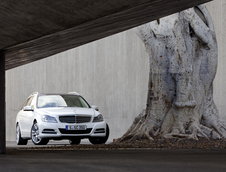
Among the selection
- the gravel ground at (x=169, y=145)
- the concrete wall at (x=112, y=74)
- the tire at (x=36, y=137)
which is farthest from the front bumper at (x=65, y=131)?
the concrete wall at (x=112, y=74)

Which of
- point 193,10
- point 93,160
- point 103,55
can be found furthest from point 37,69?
point 93,160

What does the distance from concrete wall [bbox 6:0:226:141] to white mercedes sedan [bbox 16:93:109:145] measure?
8.80 metres

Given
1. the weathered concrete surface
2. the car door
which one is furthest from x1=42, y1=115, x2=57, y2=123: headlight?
the weathered concrete surface

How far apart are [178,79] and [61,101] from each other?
363 centimetres

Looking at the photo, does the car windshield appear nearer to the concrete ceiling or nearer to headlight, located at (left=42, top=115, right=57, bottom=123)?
headlight, located at (left=42, top=115, right=57, bottom=123)

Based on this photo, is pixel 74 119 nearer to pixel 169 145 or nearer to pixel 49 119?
pixel 49 119

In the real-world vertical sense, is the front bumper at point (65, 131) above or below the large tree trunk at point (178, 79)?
below

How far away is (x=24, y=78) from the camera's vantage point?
110 feet

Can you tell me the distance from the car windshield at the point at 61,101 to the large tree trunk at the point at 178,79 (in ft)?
6.02

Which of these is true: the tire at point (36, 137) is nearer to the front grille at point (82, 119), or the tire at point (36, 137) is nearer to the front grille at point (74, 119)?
the front grille at point (74, 119)

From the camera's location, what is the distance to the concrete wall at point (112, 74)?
2978cm

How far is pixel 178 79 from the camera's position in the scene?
65.0ft

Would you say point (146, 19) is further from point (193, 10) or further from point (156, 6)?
point (193, 10)

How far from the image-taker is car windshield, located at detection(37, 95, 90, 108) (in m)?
21.2
